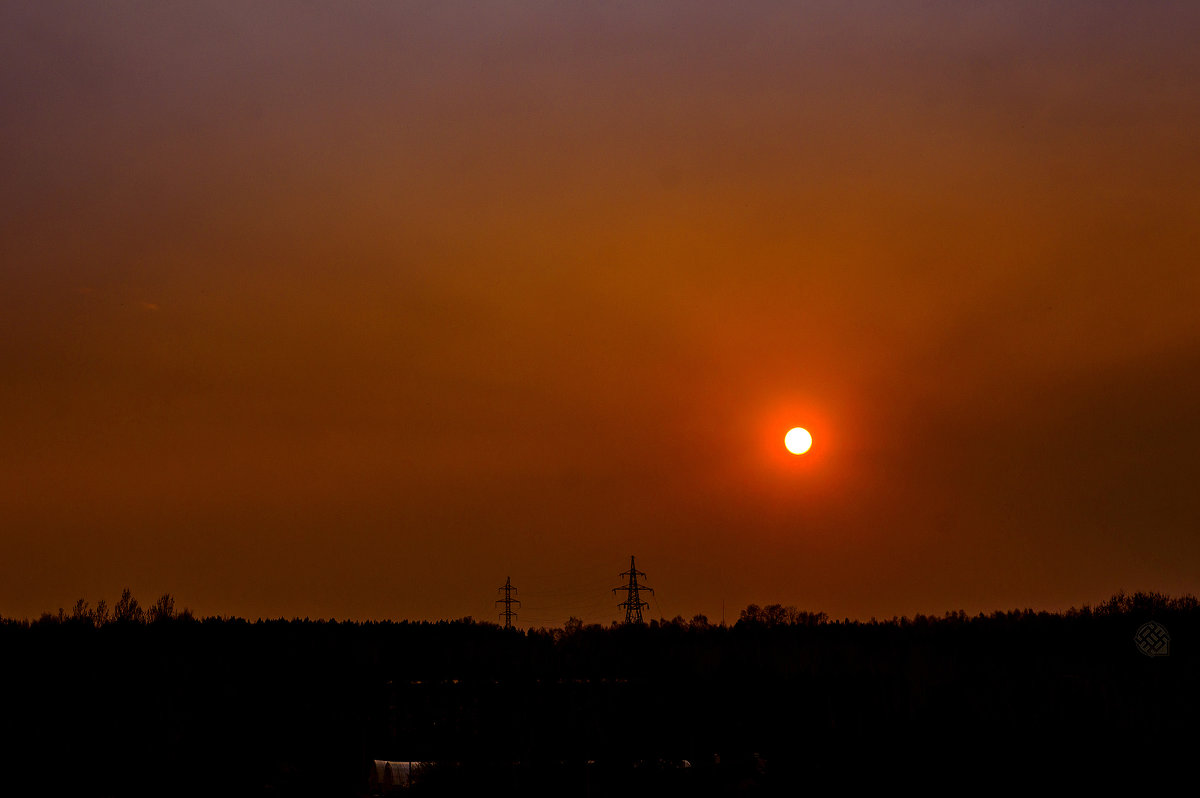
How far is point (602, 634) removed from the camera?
5731 centimetres

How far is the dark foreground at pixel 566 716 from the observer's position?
23.4 m

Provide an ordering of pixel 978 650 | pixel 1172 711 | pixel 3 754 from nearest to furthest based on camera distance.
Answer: pixel 3 754 < pixel 1172 711 < pixel 978 650

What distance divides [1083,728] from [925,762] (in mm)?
3618

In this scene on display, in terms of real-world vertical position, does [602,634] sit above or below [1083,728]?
above

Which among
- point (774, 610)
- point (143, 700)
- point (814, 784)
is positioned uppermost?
point (774, 610)

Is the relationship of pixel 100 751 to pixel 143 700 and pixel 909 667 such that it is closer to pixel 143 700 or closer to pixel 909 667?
pixel 143 700

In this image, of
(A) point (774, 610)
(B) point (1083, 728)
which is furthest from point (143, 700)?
(A) point (774, 610)

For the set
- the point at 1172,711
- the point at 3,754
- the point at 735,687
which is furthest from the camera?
the point at 735,687

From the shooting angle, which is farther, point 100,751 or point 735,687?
point 735,687

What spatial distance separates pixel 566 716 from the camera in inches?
1170

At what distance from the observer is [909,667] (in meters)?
39.1

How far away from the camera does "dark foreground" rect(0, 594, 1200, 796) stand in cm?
2339

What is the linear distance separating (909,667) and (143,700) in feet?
69.9

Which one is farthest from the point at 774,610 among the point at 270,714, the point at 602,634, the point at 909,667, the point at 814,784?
the point at 814,784
